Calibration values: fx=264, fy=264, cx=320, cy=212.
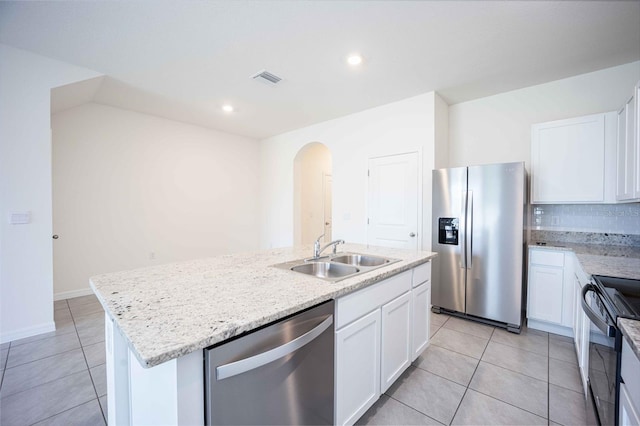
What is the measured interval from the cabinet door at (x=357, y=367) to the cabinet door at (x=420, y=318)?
53 centimetres

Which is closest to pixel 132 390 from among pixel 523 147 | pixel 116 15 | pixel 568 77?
pixel 116 15

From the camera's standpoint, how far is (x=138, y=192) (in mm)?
4113

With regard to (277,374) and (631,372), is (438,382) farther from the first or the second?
(277,374)

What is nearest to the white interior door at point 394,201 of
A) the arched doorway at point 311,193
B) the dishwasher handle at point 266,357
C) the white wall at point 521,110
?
the white wall at point 521,110

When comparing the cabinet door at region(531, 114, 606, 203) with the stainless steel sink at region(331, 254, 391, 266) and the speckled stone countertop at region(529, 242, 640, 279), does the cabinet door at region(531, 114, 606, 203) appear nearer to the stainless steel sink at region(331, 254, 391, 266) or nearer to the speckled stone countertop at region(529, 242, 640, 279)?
the speckled stone countertop at region(529, 242, 640, 279)

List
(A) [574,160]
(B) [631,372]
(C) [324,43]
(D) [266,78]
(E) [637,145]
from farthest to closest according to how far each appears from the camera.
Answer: (D) [266,78], (A) [574,160], (C) [324,43], (E) [637,145], (B) [631,372]

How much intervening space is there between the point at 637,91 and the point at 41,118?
4995 millimetres

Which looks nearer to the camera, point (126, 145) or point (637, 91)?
point (637, 91)

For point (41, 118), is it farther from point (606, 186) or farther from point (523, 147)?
point (606, 186)

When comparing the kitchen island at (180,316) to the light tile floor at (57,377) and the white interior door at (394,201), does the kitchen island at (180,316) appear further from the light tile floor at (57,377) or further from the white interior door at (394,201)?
the white interior door at (394,201)

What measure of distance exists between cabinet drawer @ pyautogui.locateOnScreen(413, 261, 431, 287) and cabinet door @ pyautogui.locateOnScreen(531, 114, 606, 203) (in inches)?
66.2

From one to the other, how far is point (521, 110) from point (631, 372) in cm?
315

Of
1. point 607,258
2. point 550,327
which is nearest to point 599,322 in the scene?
point 607,258

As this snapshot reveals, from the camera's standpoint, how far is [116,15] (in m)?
1.95
